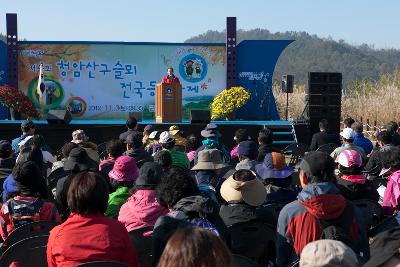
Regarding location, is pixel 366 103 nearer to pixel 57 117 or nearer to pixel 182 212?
pixel 57 117

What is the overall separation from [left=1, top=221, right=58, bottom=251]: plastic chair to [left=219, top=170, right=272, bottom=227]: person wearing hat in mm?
1110

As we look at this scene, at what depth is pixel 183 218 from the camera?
327 cm

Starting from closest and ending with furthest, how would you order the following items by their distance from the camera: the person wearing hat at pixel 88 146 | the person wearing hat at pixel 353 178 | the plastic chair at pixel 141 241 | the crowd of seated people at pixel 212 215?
1. the crowd of seated people at pixel 212 215
2. the plastic chair at pixel 141 241
3. the person wearing hat at pixel 353 178
4. the person wearing hat at pixel 88 146

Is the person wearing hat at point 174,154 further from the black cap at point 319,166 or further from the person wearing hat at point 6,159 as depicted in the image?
the black cap at point 319,166

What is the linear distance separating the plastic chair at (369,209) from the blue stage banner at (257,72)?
44.5ft

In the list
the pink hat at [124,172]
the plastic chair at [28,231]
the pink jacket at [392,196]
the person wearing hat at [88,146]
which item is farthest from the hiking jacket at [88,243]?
the person wearing hat at [88,146]

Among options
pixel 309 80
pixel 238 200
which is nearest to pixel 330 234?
pixel 238 200

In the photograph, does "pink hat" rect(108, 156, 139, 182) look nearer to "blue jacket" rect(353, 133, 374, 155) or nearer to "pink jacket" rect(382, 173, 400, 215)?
"pink jacket" rect(382, 173, 400, 215)

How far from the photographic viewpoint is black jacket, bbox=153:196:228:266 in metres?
3.24

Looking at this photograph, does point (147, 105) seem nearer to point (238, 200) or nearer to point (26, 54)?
point (26, 54)

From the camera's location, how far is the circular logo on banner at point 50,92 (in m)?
17.8

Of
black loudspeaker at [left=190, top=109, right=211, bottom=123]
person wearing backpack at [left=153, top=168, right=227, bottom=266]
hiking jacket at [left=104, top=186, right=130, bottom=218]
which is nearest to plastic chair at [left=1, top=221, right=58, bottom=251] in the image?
person wearing backpack at [left=153, top=168, right=227, bottom=266]

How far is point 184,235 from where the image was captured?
1984 mm

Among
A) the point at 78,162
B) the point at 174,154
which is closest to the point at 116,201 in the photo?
the point at 78,162
